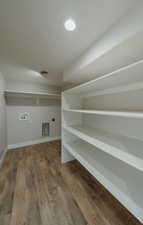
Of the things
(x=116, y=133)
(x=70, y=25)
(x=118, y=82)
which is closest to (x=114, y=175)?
(x=116, y=133)

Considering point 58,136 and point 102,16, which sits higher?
point 102,16

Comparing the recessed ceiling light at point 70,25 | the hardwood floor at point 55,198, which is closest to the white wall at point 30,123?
the hardwood floor at point 55,198

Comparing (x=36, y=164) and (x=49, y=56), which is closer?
(x=49, y=56)

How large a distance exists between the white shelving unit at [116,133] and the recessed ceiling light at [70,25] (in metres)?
0.63

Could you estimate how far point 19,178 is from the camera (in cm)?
173

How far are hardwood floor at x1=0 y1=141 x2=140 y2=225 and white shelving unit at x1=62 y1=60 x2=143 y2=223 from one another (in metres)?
0.35

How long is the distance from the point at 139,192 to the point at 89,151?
37.7 inches

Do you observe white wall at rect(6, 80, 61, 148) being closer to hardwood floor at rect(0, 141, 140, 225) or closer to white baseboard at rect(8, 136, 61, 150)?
white baseboard at rect(8, 136, 61, 150)

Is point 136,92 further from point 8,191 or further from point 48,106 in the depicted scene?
point 48,106

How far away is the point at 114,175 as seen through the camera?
1232mm

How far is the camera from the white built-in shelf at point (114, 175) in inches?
35.4

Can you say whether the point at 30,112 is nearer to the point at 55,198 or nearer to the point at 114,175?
the point at 55,198

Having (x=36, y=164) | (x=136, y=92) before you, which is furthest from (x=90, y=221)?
(x=136, y=92)

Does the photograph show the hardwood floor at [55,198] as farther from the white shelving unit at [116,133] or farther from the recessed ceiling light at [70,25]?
the recessed ceiling light at [70,25]
